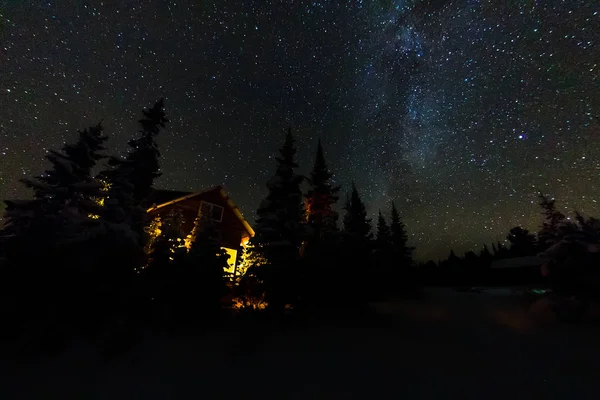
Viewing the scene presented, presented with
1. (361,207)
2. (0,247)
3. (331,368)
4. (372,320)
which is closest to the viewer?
(331,368)

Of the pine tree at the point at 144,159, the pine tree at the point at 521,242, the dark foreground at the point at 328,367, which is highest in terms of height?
the pine tree at the point at 521,242

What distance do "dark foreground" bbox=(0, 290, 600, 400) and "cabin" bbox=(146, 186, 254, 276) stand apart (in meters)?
12.4

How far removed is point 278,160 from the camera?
12.2m

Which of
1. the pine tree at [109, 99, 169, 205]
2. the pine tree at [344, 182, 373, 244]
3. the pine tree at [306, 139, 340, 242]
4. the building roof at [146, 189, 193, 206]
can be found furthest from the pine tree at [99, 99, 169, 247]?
the pine tree at [344, 182, 373, 244]

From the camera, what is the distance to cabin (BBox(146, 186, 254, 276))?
65.3ft

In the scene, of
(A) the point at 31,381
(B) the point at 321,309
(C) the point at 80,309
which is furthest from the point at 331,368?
(C) the point at 80,309

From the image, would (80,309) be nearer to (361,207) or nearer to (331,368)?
(331,368)

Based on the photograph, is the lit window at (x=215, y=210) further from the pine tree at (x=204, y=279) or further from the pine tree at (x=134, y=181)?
the pine tree at (x=204, y=279)

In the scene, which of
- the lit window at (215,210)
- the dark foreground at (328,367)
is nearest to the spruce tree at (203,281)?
the dark foreground at (328,367)

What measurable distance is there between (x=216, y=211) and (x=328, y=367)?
58.8 ft

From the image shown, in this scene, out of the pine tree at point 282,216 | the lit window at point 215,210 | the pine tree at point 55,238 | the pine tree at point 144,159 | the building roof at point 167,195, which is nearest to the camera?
the pine tree at point 55,238

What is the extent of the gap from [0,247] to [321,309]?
11.4 m

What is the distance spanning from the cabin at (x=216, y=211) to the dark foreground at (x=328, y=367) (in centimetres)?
1237

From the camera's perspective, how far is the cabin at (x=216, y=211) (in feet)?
65.3
